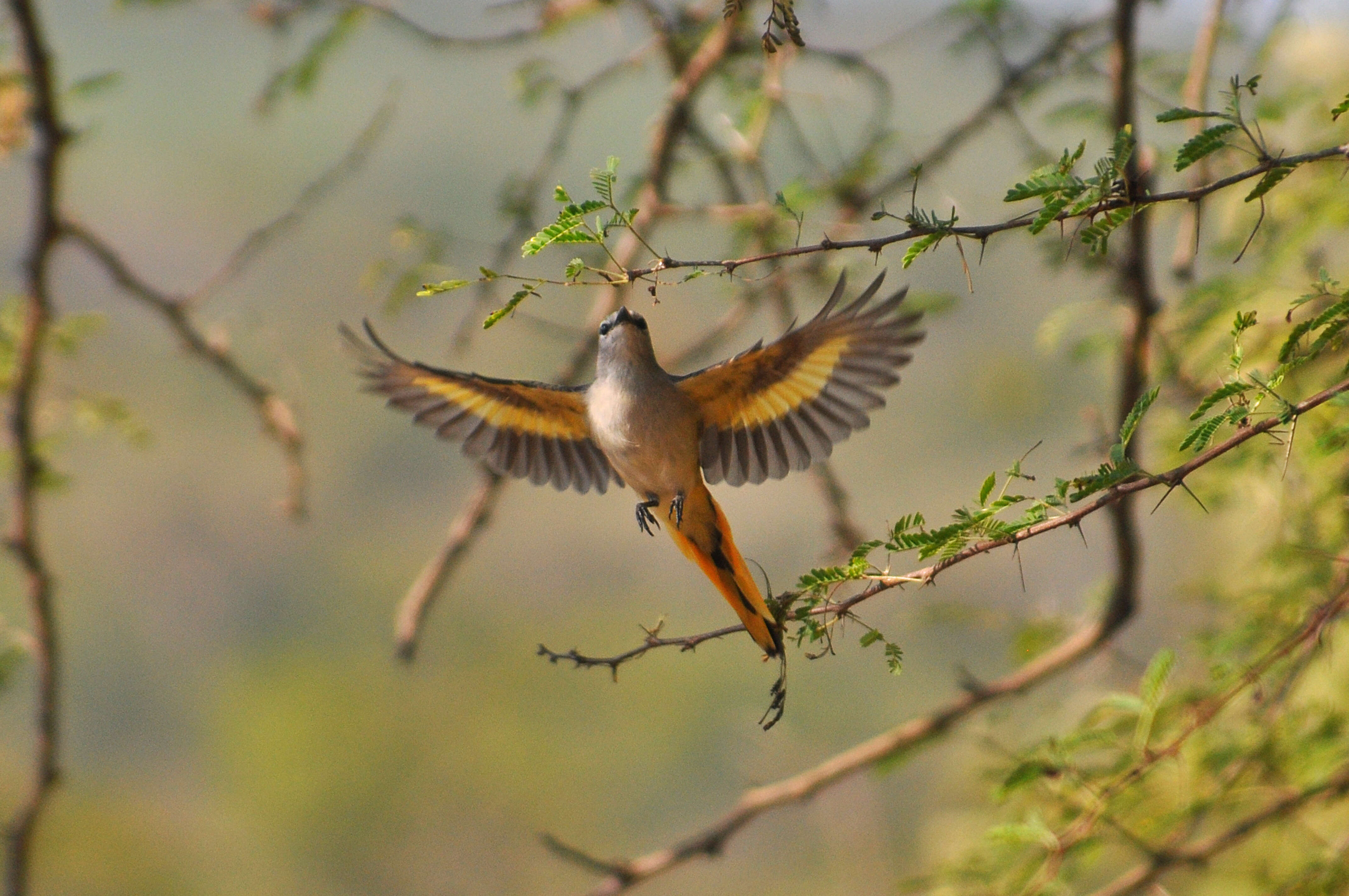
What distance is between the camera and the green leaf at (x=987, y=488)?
1.44 meters

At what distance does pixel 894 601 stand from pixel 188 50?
8205mm

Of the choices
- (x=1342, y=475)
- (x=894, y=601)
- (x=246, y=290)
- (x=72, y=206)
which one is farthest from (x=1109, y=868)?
(x=246, y=290)

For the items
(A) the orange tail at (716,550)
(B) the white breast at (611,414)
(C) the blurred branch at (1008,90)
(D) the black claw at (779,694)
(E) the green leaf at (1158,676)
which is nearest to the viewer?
(D) the black claw at (779,694)

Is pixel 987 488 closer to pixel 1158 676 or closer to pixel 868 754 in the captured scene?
pixel 1158 676

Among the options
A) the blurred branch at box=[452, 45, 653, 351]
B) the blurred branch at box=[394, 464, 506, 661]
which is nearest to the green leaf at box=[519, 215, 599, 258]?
the blurred branch at box=[394, 464, 506, 661]

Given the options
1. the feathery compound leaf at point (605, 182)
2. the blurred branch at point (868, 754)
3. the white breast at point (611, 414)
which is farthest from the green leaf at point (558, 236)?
the blurred branch at point (868, 754)

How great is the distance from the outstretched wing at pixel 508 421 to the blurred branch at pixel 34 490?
1006 millimetres

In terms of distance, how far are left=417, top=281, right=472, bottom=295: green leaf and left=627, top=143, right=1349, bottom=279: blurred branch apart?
0.73 ft

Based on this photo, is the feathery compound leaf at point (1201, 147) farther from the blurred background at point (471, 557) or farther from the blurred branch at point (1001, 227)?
the blurred background at point (471, 557)

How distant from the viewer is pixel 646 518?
2.65 meters

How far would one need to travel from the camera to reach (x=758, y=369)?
7.65 ft

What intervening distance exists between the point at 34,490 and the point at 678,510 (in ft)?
6.08

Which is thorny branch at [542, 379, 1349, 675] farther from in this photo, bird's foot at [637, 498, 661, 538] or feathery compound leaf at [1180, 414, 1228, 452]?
bird's foot at [637, 498, 661, 538]

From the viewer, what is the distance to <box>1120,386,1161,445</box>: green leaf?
135 centimetres
